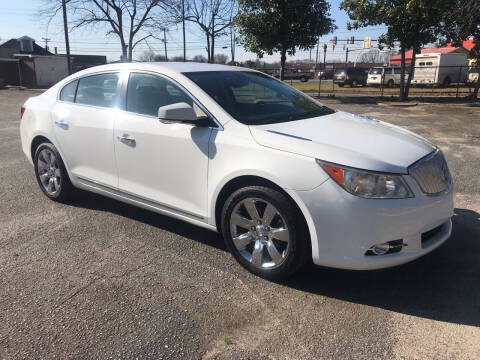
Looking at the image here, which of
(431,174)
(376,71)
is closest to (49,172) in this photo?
(431,174)

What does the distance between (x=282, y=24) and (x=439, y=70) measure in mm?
17353

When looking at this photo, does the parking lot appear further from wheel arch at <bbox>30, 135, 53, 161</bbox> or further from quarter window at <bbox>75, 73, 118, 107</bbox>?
quarter window at <bbox>75, 73, 118, 107</bbox>

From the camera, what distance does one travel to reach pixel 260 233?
3.20 m

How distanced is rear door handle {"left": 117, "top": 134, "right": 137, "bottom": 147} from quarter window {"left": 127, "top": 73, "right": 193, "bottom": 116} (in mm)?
250

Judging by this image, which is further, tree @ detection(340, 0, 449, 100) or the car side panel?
tree @ detection(340, 0, 449, 100)

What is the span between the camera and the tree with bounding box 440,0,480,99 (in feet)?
50.8

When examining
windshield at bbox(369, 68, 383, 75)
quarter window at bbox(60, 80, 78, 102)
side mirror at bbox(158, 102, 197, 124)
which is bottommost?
side mirror at bbox(158, 102, 197, 124)

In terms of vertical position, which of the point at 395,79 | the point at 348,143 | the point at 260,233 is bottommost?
the point at 260,233

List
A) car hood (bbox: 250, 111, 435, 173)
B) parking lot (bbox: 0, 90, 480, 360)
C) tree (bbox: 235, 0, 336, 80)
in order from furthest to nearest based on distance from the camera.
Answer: tree (bbox: 235, 0, 336, 80) → car hood (bbox: 250, 111, 435, 173) → parking lot (bbox: 0, 90, 480, 360)

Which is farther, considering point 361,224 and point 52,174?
point 52,174

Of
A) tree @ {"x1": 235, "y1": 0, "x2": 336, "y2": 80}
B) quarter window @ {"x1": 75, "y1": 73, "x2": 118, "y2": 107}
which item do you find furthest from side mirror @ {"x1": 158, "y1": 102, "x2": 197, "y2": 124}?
tree @ {"x1": 235, "y1": 0, "x2": 336, "y2": 80}

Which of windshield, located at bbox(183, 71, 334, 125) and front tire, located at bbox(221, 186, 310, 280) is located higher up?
windshield, located at bbox(183, 71, 334, 125)

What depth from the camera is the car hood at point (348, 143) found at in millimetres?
2855

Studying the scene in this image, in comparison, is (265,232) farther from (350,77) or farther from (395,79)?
(350,77)
